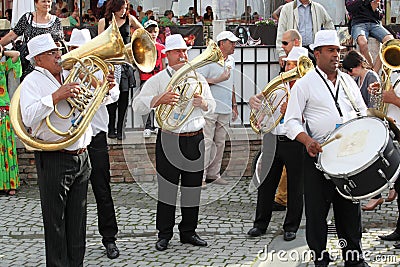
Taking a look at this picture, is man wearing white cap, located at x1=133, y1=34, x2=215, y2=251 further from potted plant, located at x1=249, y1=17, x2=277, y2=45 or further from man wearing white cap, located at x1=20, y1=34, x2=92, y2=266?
potted plant, located at x1=249, y1=17, x2=277, y2=45

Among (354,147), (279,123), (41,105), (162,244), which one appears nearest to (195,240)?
(162,244)

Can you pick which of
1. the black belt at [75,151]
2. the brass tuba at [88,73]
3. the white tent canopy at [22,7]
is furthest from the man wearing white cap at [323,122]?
the white tent canopy at [22,7]

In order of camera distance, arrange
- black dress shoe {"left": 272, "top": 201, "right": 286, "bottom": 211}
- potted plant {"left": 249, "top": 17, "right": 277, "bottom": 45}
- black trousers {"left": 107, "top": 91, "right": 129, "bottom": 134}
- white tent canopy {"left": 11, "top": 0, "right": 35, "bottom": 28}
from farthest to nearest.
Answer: potted plant {"left": 249, "top": 17, "right": 277, "bottom": 45}
white tent canopy {"left": 11, "top": 0, "right": 35, "bottom": 28}
black trousers {"left": 107, "top": 91, "right": 129, "bottom": 134}
black dress shoe {"left": 272, "top": 201, "right": 286, "bottom": 211}

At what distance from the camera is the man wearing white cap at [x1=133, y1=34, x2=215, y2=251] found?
6684 millimetres

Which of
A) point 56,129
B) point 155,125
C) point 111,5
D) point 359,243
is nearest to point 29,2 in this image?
point 111,5

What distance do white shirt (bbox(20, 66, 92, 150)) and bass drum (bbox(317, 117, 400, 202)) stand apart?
192cm

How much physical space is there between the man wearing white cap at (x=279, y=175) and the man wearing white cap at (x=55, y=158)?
2.12m

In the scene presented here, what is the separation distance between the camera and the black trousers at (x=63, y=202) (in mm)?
5559

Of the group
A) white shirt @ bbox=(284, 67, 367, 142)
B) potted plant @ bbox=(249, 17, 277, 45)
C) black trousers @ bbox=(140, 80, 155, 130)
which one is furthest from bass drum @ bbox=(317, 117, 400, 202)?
potted plant @ bbox=(249, 17, 277, 45)

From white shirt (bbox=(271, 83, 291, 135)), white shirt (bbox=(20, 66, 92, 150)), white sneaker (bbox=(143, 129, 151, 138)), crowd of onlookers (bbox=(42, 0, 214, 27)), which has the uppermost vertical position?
crowd of onlookers (bbox=(42, 0, 214, 27))

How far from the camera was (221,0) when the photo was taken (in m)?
15.4

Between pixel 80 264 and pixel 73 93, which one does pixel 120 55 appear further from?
pixel 80 264

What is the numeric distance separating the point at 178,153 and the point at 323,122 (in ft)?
5.05

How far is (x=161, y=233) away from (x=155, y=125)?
1.00 meters
